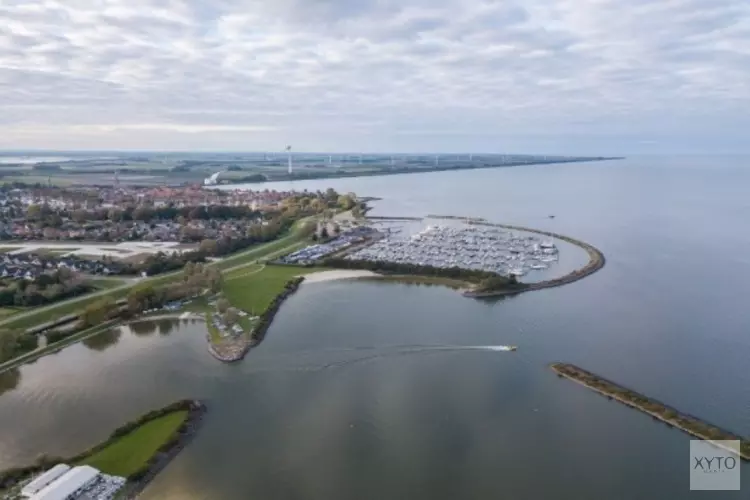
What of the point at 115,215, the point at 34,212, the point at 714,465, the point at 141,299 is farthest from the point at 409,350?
the point at 34,212

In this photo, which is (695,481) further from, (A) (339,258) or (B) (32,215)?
(B) (32,215)

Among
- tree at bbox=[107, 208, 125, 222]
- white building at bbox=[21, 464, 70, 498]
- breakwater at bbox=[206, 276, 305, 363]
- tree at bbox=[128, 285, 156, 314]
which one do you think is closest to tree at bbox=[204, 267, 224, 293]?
tree at bbox=[128, 285, 156, 314]

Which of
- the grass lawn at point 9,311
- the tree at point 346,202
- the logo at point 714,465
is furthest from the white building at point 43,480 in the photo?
the tree at point 346,202

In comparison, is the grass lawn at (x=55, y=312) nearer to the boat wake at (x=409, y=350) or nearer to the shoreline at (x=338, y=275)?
the shoreline at (x=338, y=275)

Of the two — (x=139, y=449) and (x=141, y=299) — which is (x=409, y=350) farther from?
(x=141, y=299)

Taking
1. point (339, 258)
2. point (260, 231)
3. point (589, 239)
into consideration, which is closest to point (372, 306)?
point (339, 258)

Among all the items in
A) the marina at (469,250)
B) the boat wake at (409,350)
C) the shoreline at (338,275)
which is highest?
the marina at (469,250)

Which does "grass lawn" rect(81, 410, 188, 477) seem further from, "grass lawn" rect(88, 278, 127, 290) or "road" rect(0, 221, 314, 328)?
"grass lawn" rect(88, 278, 127, 290)

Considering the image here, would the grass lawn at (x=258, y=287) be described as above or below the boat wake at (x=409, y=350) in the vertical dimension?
above
